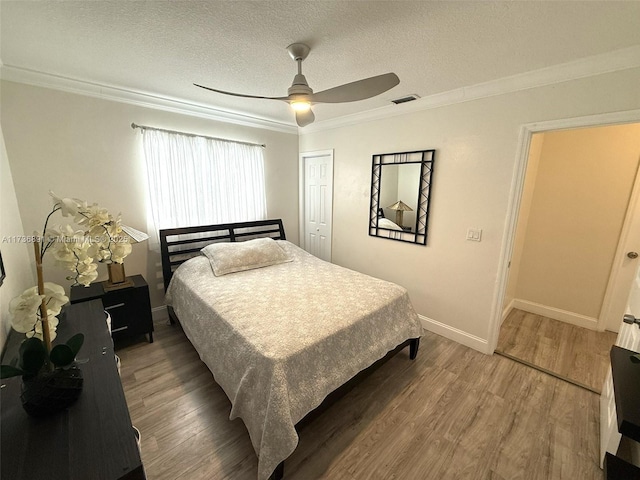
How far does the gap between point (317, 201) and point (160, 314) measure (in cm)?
255

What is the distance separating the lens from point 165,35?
1.60 meters

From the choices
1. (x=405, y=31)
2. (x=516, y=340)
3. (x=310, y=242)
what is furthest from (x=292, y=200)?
(x=516, y=340)

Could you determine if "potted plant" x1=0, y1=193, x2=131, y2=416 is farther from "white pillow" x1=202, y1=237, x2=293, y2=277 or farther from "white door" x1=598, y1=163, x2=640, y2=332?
"white door" x1=598, y1=163, x2=640, y2=332

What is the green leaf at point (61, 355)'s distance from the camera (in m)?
0.96

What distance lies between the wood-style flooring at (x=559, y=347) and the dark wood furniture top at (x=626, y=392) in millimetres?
1525

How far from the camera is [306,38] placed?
160cm

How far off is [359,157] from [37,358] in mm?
3217

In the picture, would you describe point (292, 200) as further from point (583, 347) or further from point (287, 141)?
point (583, 347)

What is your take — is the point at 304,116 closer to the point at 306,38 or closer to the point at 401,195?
the point at 306,38

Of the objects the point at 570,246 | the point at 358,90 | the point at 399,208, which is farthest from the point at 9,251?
the point at 570,246

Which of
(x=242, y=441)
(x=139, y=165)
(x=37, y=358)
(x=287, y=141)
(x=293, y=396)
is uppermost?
(x=287, y=141)

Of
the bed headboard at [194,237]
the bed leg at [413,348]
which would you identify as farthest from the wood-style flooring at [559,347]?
the bed headboard at [194,237]

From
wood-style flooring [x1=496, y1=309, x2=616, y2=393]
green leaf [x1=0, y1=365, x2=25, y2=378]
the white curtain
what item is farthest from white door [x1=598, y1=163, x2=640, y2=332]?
green leaf [x1=0, y1=365, x2=25, y2=378]

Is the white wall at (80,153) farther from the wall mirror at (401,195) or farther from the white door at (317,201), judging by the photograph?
the wall mirror at (401,195)
